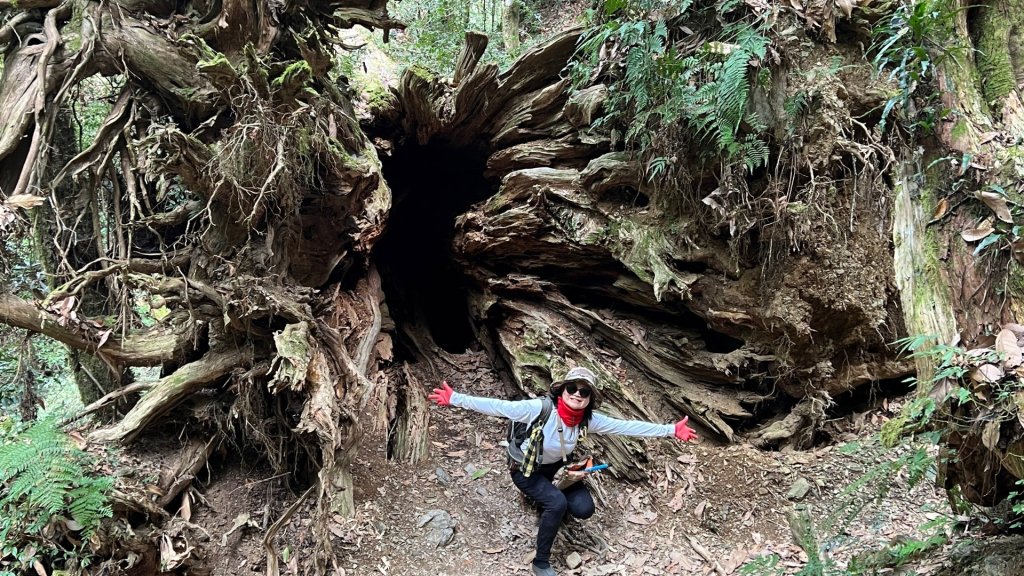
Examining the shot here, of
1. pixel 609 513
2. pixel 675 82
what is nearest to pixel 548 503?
pixel 609 513

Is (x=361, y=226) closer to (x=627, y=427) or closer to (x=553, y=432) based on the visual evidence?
(x=553, y=432)

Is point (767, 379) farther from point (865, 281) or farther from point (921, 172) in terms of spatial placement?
point (921, 172)

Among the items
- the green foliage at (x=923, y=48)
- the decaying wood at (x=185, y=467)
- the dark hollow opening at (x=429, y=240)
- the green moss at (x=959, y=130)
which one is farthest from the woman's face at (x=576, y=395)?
the dark hollow opening at (x=429, y=240)

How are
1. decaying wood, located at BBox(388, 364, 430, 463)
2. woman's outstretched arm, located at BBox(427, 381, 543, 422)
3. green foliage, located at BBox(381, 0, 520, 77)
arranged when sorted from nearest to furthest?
woman's outstretched arm, located at BBox(427, 381, 543, 422) < decaying wood, located at BBox(388, 364, 430, 463) < green foliage, located at BBox(381, 0, 520, 77)

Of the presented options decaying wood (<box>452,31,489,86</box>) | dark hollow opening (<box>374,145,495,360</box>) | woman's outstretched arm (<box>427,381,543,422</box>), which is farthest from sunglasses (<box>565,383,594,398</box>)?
decaying wood (<box>452,31,489,86</box>)

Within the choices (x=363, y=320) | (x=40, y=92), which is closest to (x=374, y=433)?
(x=363, y=320)

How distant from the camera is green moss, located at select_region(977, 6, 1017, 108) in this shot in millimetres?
3020

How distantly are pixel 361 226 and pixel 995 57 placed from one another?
5.21 metres

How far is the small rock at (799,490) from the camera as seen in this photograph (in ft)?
15.4

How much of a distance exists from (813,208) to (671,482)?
9.69ft

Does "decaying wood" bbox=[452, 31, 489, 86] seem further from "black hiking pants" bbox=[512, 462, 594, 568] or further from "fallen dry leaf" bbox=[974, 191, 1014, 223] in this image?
"fallen dry leaf" bbox=[974, 191, 1014, 223]

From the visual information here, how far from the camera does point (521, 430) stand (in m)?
4.20

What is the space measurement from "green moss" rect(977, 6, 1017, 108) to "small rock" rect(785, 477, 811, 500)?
136 inches

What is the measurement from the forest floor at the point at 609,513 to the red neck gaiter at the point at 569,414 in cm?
120
